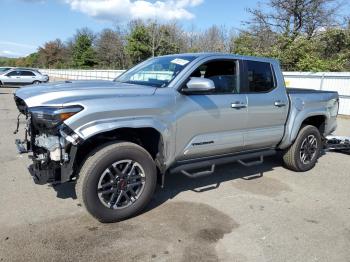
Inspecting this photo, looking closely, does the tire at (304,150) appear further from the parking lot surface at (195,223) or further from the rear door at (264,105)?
the rear door at (264,105)

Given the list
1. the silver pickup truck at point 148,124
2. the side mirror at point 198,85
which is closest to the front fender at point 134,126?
the silver pickup truck at point 148,124

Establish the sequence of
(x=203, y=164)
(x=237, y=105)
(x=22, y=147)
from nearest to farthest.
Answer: (x=22, y=147) → (x=203, y=164) → (x=237, y=105)

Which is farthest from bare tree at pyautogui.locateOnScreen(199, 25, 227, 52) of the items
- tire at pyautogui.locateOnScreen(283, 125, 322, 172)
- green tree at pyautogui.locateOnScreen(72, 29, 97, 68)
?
tire at pyautogui.locateOnScreen(283, 125, 322, 172)

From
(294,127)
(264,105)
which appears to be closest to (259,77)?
(264,105)

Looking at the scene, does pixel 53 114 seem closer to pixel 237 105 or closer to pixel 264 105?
pixel 237 105

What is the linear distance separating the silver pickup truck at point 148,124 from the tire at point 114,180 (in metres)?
0.01

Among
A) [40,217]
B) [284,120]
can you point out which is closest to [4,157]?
[40,217]

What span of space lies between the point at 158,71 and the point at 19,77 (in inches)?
1038

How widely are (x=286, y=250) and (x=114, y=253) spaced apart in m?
1.71

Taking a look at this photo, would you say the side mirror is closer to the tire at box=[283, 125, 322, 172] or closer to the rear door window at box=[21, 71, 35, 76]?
the tire at box=[283, 125, 322, 172]

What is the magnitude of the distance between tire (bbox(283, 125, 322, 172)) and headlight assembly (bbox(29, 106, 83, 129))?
13.0 ft

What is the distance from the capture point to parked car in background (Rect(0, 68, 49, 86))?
2808cm

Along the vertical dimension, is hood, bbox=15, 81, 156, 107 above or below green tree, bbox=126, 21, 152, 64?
below

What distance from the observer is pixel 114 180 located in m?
4.14
